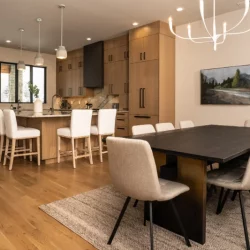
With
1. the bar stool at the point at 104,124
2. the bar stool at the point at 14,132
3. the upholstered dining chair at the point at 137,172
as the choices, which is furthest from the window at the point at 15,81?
the upholstered dining chair at the point at 137,172

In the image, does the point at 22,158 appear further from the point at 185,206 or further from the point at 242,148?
the point at 242,148

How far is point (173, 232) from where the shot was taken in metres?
2.00

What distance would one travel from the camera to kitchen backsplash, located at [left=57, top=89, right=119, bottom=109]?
7.05 m

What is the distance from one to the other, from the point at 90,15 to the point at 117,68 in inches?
68.8

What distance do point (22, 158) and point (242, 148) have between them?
4115 millimetres

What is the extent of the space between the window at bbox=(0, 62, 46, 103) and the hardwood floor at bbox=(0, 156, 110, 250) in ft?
12.3

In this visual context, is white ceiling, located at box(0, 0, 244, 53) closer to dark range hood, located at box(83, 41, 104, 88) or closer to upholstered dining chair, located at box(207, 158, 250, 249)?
dark range hood, located at box(83, 41, 104, 88)

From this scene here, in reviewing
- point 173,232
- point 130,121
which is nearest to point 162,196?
point 173,232

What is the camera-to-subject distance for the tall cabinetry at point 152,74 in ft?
17.2

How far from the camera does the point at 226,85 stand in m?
4.76

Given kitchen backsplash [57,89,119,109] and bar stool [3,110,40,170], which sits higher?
kitchen backsplash [57,89,119,109]

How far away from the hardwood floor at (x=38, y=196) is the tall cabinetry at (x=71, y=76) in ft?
11.8

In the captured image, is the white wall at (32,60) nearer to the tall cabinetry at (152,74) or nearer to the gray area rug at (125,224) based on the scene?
the tall cabinetry at (152,74)

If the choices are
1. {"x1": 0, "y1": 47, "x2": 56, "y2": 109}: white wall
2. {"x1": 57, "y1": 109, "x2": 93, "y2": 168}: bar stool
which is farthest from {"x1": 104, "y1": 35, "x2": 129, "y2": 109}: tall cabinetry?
{"x1": 0, "y1": 47, "x2": 56, "y2": 109}: white wall
